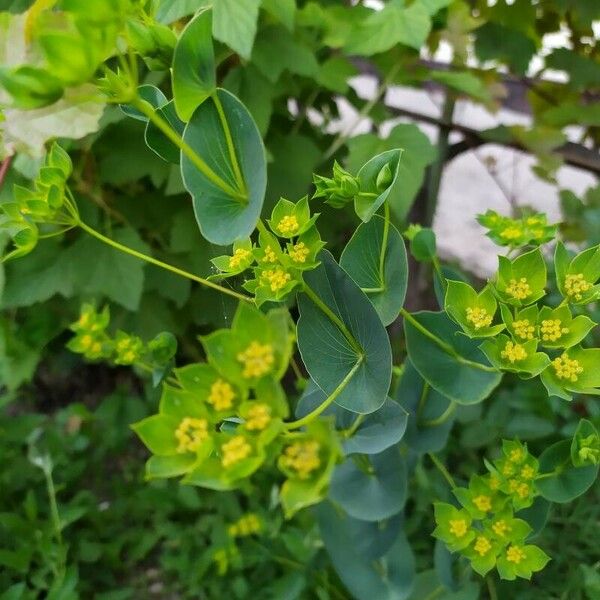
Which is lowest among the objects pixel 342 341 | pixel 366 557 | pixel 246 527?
pixel 246 527

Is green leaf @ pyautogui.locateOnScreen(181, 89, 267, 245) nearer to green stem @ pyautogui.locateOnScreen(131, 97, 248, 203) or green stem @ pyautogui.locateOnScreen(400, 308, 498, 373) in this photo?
green stem @ pyautogui.locateOnScreen(131, 97, 248, 203)

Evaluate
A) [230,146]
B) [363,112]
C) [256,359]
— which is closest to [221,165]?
[230,146]

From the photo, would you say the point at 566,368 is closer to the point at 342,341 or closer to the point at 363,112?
the point at 342,341

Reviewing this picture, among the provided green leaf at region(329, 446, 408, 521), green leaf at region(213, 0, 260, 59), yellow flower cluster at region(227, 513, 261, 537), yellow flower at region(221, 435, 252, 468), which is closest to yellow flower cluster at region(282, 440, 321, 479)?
yellow flower at region(221, 435, 252, 468)

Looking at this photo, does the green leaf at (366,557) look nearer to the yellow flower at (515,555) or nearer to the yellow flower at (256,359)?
the yellow flower at (515,555)

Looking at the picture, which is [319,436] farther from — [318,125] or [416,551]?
[318,125]

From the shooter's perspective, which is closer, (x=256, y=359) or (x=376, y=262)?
(x=256, y=359)
